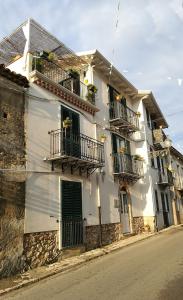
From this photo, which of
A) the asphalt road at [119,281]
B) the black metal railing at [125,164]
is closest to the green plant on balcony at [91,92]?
the black metal railing at [125,164]

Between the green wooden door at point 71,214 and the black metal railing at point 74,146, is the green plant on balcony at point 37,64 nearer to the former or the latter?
the black metal railing at point 74,146

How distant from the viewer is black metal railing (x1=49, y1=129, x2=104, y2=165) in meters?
11.5

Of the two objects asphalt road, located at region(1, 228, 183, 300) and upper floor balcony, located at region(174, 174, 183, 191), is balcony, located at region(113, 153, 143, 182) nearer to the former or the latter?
asphalt road, located at region(1, 228, 183, 300)

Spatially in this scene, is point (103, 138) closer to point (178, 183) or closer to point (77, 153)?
point (77, 153)

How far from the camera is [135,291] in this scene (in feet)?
20.5

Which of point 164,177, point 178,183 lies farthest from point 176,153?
point 164,177

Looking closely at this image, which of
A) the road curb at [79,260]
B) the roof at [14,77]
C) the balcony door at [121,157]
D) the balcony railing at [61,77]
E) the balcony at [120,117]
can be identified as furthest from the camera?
the balcony at [120,117]

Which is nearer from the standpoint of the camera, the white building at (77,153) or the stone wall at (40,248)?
the stone wall at (40,248)

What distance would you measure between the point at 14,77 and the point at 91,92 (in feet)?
18.4

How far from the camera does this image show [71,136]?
12.5 m

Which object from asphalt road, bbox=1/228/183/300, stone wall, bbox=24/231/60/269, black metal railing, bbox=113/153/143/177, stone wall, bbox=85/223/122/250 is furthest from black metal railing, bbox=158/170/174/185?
stone wall, bbox=24/231/60/269

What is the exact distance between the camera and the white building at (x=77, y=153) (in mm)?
10578

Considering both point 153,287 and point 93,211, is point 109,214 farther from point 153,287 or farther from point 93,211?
point 153,287

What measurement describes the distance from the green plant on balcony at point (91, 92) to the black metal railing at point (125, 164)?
10.9ft
